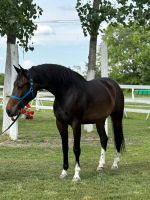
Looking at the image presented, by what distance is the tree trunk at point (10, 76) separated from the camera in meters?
12.5

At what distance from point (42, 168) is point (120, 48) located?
222 ft

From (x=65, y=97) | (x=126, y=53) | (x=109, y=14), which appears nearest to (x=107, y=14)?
(x=109, y=14)

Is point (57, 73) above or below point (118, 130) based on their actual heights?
above

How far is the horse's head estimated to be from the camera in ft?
23.1

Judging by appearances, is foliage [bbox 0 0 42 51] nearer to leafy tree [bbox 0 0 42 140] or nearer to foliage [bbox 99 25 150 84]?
leafy tree [bbox 0 0 42 140]

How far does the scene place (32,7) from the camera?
1233 centimetres

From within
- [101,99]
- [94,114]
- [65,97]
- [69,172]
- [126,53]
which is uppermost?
[65,97]

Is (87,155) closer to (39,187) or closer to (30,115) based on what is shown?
(30,115)

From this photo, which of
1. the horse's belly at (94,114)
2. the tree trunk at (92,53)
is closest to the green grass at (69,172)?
the horse's belly at (94,114)

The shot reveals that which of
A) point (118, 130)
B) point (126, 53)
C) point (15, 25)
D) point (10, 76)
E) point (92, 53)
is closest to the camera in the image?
point (118, 130)

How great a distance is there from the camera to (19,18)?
11.8m

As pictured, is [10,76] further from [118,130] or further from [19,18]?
[118,130]

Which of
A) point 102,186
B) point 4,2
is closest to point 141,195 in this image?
point 102,186

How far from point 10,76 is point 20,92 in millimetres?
6476
